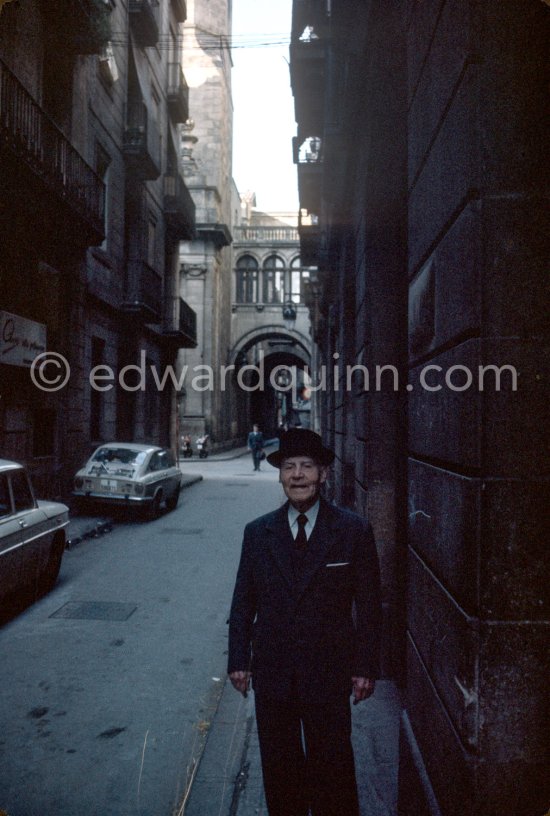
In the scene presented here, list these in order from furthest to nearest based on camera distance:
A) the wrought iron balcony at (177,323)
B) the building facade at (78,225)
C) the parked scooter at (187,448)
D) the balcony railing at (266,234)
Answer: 1. the balcony railing at (266,234)
2. the parked scooter at (187,448)
3. the wrought iron balcony at (177,323)
4. the building facade at (78,225)

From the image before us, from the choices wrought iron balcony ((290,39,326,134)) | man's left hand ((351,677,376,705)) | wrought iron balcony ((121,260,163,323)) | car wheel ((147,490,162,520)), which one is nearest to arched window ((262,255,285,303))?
wrought iron balcony ((121,260,163,323))

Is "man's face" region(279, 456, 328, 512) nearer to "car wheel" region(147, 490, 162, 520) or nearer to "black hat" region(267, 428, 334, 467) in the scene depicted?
"black hat" region(267, 428, 334, 467)

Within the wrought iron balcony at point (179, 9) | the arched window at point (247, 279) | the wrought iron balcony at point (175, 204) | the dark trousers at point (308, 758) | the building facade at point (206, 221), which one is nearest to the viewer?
the dark trousers at point (308, 758)

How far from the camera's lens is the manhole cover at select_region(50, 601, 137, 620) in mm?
7208

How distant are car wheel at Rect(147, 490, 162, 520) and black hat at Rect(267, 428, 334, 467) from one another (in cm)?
1147

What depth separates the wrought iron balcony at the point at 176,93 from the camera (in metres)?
25.0

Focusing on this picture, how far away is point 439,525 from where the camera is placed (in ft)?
8.59

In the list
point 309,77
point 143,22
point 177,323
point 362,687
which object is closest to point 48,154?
point 309,77

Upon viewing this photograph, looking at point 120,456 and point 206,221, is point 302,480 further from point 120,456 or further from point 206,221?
point 206,221

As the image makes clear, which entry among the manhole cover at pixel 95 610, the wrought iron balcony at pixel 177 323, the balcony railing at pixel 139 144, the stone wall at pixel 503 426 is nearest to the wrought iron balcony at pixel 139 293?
the balcony railing at pixel 139 144

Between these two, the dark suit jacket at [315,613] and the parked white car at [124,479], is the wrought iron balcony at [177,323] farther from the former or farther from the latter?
the dark suit jacket at [315,613]

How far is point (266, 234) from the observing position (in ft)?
157

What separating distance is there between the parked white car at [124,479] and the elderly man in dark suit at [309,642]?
11038 millimetres

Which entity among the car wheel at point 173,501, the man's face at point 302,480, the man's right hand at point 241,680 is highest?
the man's face at point 302,480
